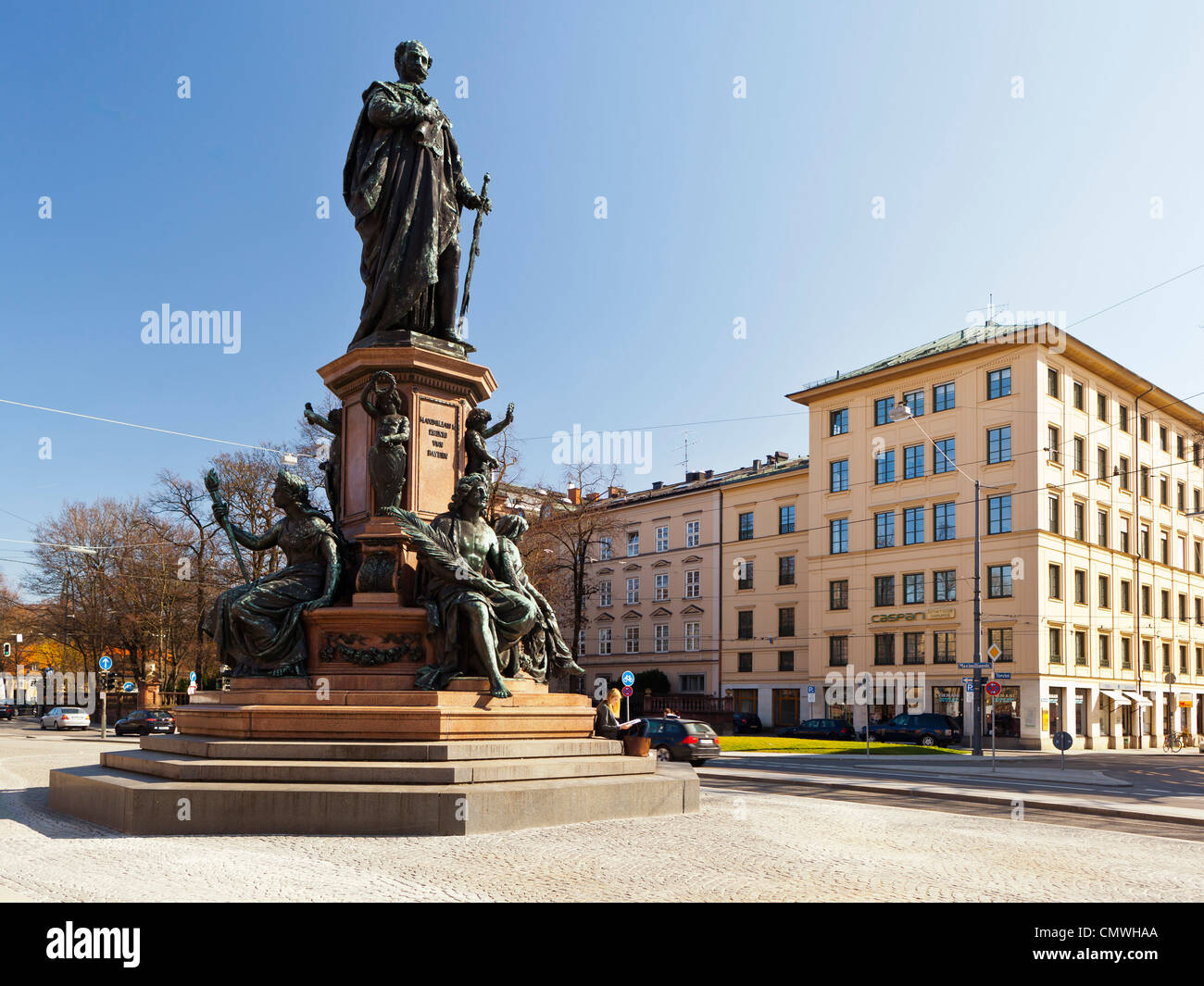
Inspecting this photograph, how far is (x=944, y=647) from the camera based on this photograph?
52469 millimetres

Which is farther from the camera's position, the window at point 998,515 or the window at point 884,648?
the window at point 884,648

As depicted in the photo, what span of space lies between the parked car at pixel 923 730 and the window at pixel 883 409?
53.9 feet

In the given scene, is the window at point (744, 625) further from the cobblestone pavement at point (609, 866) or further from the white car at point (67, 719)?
the cobblestone pavement at point (609, 866)

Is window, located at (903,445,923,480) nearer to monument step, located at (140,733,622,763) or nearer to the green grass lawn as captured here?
the green grass lawn

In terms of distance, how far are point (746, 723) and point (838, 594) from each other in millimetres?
8820

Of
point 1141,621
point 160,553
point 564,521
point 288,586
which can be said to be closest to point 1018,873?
point 288,586

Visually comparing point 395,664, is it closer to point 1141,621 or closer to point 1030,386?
point 1030,386

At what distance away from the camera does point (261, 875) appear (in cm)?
715

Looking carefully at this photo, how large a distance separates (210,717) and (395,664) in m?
1.85

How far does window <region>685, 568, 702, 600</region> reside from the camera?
230ft

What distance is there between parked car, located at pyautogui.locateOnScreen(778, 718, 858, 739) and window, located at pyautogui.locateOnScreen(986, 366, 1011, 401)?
1707cm

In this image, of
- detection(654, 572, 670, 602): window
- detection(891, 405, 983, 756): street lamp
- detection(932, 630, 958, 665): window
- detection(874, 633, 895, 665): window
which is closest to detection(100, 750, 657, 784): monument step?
detection(891, 405, 983, 756): street lamp

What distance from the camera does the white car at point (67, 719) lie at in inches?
1987

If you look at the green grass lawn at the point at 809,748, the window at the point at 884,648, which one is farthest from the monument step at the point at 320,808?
the window at the point at 884,648
